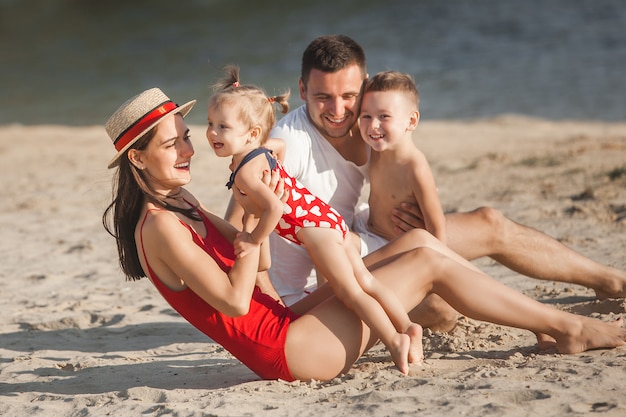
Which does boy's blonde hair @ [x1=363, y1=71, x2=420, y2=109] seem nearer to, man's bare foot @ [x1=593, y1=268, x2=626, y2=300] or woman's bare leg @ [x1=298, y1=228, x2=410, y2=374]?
woman's bare leg @ [x1=298, y1=228, x2=410, y2=374]

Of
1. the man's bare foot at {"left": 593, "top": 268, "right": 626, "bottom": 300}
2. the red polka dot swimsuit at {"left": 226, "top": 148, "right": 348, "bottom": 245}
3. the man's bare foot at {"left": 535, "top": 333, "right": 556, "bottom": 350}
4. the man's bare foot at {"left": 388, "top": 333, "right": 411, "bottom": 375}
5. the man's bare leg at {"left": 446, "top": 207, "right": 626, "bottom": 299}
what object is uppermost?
the red polka dot swimsuit at {"left": 226, "top": 148, "right": 348, "bottom": 245}

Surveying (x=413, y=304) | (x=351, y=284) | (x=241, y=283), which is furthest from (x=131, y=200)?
(x=413, y=304)

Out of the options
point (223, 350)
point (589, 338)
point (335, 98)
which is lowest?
point (223, 350)

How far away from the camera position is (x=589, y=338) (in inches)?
152

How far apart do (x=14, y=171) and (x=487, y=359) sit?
305 inches

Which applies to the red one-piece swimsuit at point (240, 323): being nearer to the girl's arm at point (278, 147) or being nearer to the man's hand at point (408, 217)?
the girl's arm at point (278, 147)

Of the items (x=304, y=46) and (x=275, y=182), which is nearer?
(x=275, y=182)

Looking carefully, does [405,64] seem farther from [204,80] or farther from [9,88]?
[9,88]

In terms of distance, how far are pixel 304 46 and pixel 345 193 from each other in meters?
16.3

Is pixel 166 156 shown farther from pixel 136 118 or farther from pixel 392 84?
pixel 392 84

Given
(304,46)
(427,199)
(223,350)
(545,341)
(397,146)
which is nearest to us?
(545,341)

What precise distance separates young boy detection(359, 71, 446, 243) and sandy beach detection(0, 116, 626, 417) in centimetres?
69

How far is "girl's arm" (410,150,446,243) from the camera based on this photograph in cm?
443

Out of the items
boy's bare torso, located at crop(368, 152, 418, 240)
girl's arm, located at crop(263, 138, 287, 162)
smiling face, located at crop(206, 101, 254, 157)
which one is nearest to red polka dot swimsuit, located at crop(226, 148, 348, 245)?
smiling face, located at crop(206, 101, 254, 157)
